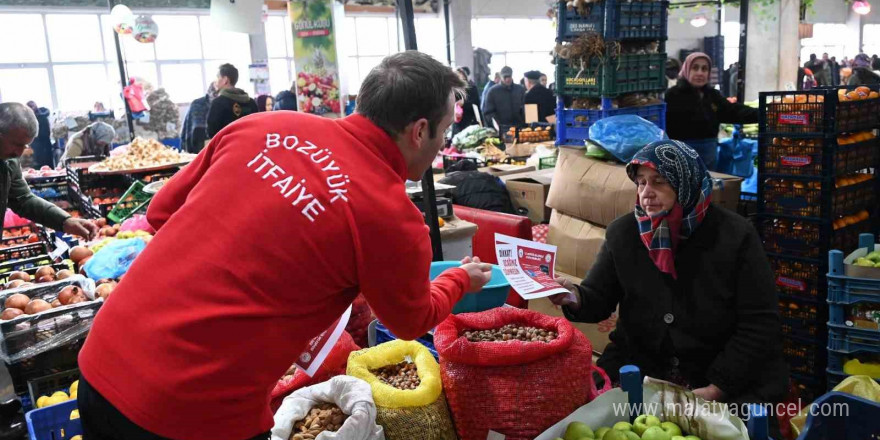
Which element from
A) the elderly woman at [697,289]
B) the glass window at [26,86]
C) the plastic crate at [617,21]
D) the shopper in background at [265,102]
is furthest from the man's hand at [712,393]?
the glass window at [26,86]

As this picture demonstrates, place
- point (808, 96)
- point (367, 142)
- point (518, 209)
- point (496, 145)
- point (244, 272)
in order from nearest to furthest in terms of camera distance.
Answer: point (244, 272)
point (367, 142)
point (808, 96)
point (518, 209)
point (496, 145)

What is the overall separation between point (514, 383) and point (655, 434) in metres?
0.42

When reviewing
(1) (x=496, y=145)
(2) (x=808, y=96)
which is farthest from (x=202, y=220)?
(1) (x=496, y=145)

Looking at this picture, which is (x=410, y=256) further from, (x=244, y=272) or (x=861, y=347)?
(x=861, y=347)

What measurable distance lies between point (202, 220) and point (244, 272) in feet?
0.48

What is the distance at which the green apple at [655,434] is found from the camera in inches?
77.7

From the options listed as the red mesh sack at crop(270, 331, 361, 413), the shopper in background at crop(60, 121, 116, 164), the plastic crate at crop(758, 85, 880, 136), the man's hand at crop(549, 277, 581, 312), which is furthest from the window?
the red mesh sack at crop(270, 331, 361, 413)

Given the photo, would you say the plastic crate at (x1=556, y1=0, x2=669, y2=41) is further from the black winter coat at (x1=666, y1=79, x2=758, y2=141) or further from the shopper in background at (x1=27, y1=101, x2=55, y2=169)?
the shopper in background at (x1=27, y1=101, x2=55, y2=169)

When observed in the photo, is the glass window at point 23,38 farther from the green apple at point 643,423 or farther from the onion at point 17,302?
the green apple at point 643,423

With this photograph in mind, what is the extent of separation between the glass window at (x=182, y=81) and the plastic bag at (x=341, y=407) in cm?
1570

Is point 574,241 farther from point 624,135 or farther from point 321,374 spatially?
point 321,374

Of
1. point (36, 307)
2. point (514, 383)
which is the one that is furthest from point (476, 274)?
point (36, 307)

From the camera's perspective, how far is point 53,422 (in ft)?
7.70

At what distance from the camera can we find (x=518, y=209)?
213 inches
